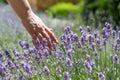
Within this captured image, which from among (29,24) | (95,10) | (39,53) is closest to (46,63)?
(39,53)

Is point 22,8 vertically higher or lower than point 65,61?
higher

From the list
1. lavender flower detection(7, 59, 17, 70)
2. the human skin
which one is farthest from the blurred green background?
lavender flower detection(7, 59, 17, 70)

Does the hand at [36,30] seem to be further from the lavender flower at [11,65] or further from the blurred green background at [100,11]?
the blurred green background at [100,11]

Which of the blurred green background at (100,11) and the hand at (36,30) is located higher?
the blurred green background at (100,11)

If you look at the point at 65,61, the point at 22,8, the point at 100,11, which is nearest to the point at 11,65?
the point at 65,61

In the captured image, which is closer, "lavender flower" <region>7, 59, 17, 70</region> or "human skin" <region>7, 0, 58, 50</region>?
"lavender flower" <region>7, 59, 17, 70</region>

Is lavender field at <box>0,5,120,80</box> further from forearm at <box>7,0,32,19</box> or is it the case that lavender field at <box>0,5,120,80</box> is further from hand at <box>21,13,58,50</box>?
forearm at <box>7,0,32,19</box>

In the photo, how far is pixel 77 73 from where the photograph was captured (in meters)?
2.44

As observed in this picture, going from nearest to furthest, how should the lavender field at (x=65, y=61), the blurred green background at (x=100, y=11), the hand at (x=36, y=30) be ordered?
the lavender field at (x=65, y=61), the hand at (x=36, y=30), the blurred green background at (x=100, y=11)

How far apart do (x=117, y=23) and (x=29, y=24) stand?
411 centimetres

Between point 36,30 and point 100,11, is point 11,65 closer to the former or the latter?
point 36,30

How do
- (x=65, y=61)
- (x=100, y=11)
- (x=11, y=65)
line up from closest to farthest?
(x=11, y=65) < (x=65, y=61) < (x=100, y=11)

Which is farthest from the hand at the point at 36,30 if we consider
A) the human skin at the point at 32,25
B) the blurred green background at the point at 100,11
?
the blurred green background at the point at 100,11

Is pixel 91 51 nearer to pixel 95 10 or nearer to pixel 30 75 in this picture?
pixel 30 75
